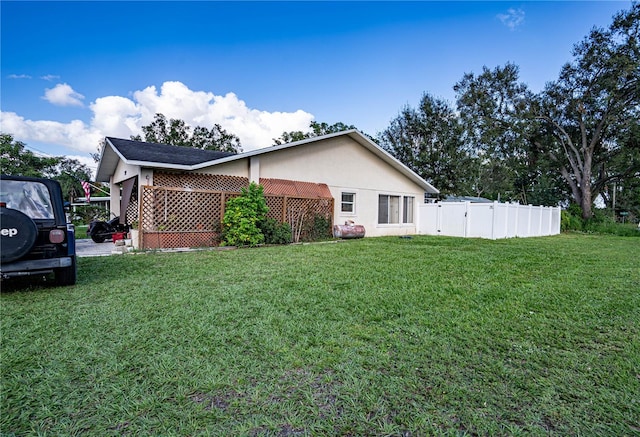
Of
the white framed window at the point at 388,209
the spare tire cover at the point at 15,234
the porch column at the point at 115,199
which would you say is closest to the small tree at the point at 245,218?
the spare tire cover at the point at 15,234

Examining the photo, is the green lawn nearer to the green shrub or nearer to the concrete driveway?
the concrete driveway

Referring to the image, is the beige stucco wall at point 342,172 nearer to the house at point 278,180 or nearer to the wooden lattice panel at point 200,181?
the house at point 278,180

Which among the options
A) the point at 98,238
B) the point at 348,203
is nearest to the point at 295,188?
the point at 348,203

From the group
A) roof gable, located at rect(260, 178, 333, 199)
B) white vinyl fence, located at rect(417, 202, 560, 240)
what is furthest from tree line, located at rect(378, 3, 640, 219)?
roof gable, located at rect(260, 178, 333, 199)

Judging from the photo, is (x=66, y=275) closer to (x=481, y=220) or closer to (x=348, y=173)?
(x=348, y=173)

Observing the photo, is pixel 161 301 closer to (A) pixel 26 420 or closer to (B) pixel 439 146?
(A) pixel 26 420

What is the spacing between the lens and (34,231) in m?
4.04

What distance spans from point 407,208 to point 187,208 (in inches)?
431

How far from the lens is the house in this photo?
9477 mm

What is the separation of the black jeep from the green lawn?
1.38ft

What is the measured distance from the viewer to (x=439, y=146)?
2241cm

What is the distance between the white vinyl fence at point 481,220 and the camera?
1370 cm

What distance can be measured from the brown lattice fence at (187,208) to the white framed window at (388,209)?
18.7 feet

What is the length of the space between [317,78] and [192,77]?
25.2 ft
